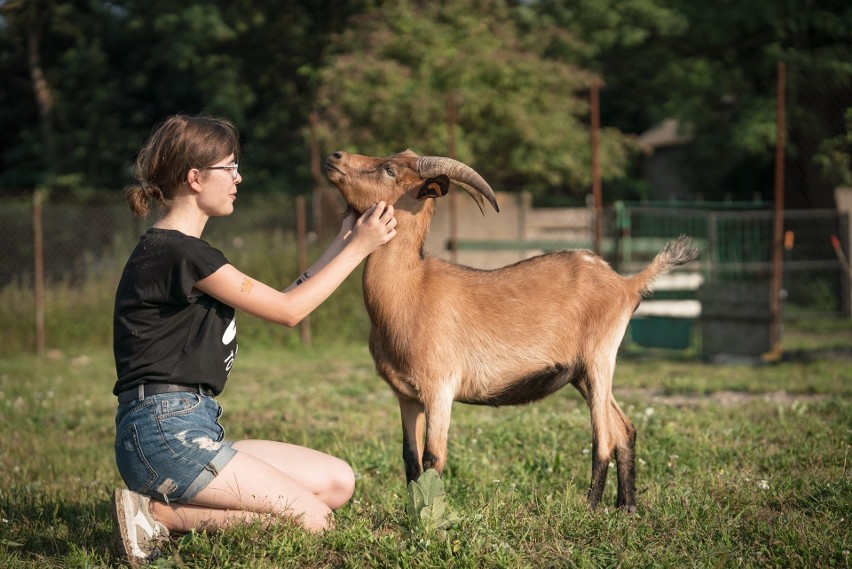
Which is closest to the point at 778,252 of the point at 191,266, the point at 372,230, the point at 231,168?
the point at 372,230

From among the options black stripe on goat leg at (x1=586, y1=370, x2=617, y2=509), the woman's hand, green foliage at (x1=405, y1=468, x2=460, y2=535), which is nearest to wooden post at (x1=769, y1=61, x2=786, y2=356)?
black stripe on goat leg at (x1=586, y1=370, x2=617, y2=509)

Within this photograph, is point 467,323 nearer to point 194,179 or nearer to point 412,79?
point 194,179

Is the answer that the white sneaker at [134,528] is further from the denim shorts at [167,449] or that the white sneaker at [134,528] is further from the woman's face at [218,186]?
the woman's face at [218,186]

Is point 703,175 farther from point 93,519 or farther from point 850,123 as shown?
point 93,519

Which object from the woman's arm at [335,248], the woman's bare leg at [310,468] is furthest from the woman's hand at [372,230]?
the woman's bare leg at [310,468]

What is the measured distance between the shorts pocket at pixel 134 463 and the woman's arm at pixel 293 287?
2.05ft

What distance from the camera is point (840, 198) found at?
16.6 meters

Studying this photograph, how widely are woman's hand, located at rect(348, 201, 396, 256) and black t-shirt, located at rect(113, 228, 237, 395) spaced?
1.98 ft

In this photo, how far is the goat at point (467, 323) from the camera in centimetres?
436

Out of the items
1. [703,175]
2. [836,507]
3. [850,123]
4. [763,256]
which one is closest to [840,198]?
[763,256]

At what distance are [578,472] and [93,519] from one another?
2647 mm

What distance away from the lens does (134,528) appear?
356 centimetres

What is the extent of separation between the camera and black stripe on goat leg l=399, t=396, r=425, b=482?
4.50 m

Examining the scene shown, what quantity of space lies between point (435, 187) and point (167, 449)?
5.44 feet
